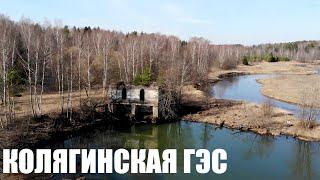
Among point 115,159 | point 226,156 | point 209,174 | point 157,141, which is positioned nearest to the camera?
point 209,174

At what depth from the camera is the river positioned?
26031 mm

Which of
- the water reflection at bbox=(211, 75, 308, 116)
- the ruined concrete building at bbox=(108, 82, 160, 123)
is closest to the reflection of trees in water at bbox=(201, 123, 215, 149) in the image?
the ruined concrete building at bbox=(108, 82, 160, 123)

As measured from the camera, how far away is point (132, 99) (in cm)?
3988

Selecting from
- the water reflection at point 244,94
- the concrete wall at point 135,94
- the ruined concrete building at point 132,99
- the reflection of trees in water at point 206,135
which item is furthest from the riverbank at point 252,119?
the water reflection at point 244,94

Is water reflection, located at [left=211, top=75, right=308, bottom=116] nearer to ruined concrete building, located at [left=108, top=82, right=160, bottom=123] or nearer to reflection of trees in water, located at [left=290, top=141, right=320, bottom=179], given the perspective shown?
reflection of trees in water, located at [left=290, top=141, right=320, bottom=179]

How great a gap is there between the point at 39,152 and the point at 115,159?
5.40 meters

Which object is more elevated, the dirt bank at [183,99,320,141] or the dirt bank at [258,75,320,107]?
the dirt bank at [258,75,320,107]

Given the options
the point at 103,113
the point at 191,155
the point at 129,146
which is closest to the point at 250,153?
the point at 191,155

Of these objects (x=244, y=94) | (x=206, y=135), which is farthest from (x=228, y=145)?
(x=244, y=94)

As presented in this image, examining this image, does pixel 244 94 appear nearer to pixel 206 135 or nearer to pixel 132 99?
pixel 132 99

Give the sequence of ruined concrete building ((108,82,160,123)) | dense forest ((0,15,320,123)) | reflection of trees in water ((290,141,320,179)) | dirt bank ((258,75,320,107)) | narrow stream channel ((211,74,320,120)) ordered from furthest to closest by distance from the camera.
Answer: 1. dirt bank ((258,75,320,107))
2. narrow stream channel ((211,74,320,120))
3. ruined concrete building ((108,82,160,123))
4. dense forest ((0,15,320,123))
5. reflection of trees in water ((290,141,320,179))

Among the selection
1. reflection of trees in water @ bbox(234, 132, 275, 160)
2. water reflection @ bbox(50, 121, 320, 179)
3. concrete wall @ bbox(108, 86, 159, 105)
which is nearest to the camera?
water reflection @ bbox(50, 121, 320, 179)

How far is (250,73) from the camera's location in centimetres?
9875

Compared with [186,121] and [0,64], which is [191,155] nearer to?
[186,121]
